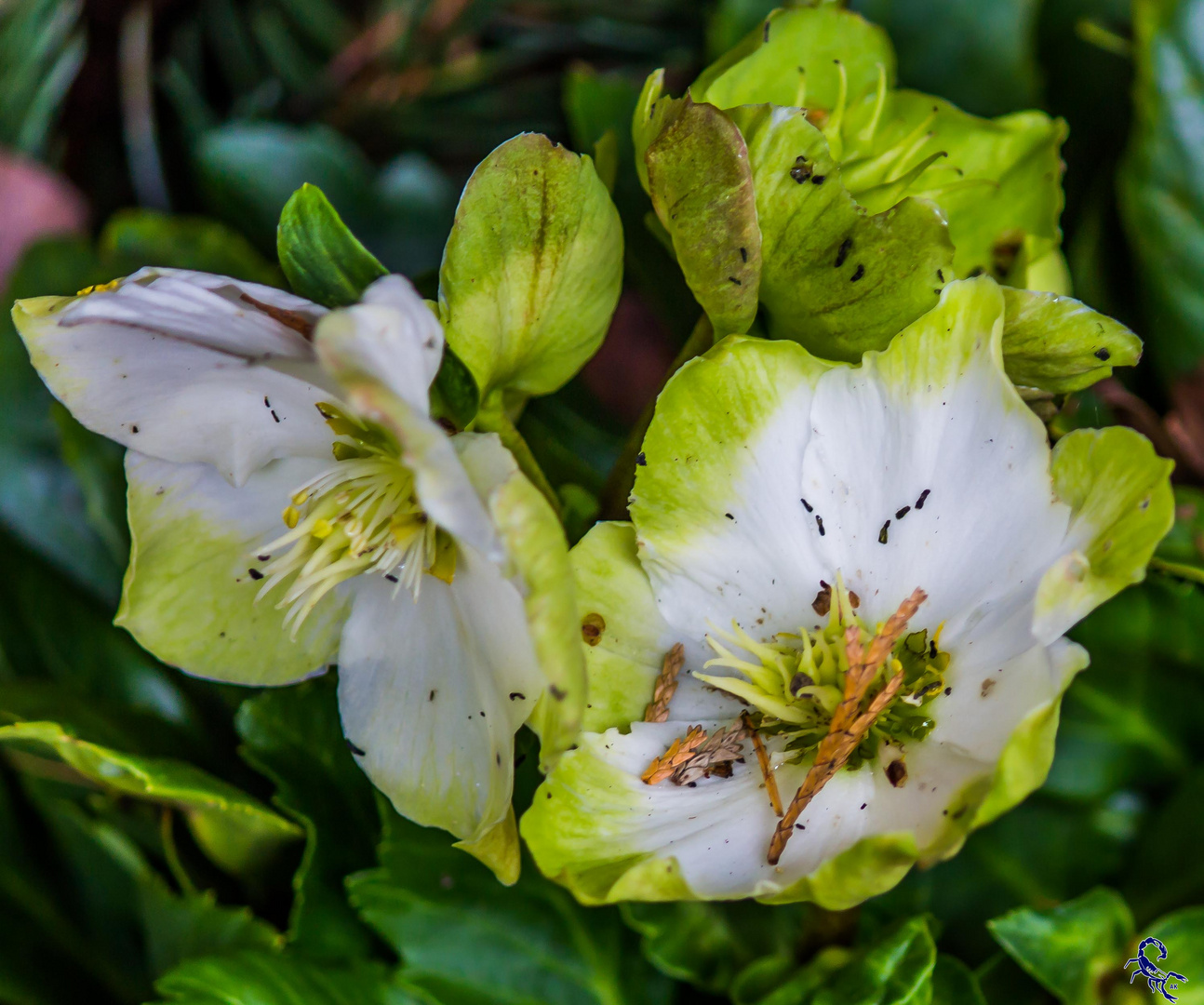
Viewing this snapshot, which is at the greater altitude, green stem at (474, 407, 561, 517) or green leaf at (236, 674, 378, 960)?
green stem at (474, 407, 561, 517)

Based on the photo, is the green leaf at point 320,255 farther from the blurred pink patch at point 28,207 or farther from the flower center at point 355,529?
the blurred pink patch at point 28,207

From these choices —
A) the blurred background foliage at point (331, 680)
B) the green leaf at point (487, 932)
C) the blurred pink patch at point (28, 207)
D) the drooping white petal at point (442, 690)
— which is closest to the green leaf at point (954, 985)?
the blurred background foliage at point (331, 680)

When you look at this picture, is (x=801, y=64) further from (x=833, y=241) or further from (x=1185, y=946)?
(x=1185, y=946)

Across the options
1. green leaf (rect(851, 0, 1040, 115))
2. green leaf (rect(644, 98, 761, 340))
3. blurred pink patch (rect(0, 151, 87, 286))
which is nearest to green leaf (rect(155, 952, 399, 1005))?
green leaf (rect(644, 98, 761, 340))

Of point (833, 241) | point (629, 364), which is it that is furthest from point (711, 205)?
point (629, 364)

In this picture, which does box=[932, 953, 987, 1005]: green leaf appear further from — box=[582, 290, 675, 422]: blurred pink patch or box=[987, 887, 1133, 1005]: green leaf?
box=[582, 290, 675, 422]: blurred pink patch

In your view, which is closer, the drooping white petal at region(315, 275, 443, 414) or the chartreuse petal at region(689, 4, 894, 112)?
the drooping white petal at region(315, 275, 443, 414)
